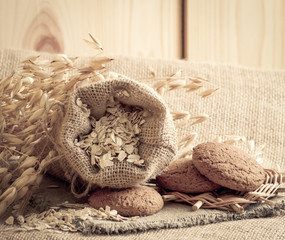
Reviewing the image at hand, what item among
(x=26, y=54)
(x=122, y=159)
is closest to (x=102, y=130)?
(x=122, y=159)

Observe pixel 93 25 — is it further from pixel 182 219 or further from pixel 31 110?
pixel 182 219

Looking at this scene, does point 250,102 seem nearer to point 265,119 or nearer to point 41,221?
point 265,119

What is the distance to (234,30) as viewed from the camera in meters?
1.48

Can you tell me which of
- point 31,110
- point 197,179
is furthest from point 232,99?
point 31,110

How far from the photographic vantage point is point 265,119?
3.37ft

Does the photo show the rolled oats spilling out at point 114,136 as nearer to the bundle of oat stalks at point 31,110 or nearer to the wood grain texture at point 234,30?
the bundle of oat stalks at point 31,110

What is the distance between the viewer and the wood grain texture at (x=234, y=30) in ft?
4.77

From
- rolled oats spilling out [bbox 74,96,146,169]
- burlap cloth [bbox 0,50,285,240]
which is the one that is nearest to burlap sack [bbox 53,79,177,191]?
rolled oats spilling out [bbox 74,96,146,169]

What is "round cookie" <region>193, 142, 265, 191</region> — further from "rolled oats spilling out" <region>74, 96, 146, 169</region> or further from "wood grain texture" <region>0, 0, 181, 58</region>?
"wood grain texture" <region>0, 0, 181, 58</region>

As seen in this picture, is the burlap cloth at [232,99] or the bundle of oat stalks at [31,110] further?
the burlap cloth at [232,99]

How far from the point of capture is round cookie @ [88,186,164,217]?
1.91 ft

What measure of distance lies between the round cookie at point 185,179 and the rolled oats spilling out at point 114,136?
85 millimetres

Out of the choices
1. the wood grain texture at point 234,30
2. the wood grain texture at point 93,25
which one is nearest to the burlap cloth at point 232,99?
the wood grain texture at point 93,25

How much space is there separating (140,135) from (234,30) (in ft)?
3.29
